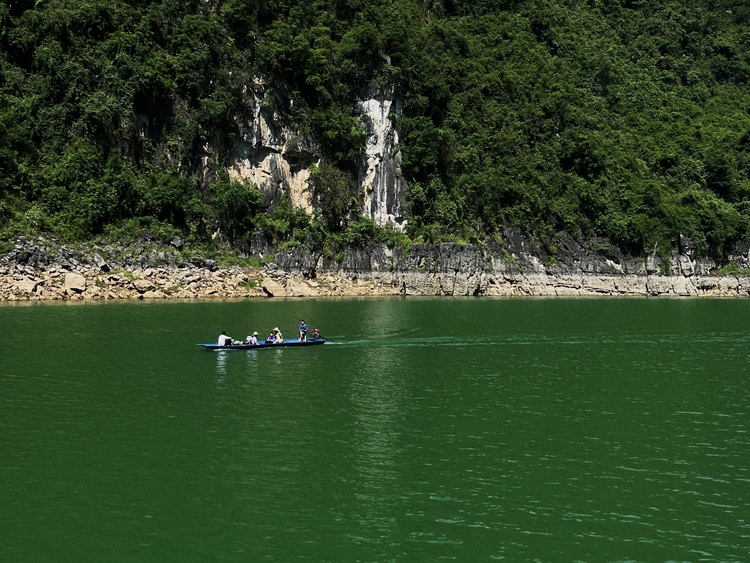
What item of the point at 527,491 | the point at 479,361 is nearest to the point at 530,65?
the point at 479,361

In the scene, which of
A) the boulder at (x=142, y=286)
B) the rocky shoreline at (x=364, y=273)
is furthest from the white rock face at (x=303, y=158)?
the boulder at (x=142, y=286)

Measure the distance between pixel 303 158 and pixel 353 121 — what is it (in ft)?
21.0

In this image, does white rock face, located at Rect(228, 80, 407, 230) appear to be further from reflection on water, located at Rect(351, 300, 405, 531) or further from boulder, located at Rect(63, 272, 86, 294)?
reflection on water, located at Rect(351, 300, 405, 531)

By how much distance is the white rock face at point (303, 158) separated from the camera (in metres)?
72.1

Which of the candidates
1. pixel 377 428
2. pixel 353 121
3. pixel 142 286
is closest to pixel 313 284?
pixel 142 286

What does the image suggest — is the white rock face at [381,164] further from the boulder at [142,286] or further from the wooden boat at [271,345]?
the wooden boat at [271,345]

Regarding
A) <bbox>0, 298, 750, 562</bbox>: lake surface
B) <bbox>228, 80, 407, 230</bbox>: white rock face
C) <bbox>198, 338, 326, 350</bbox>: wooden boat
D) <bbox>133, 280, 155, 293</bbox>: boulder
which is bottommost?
<bbox>0, 298, 750, 562</bbox>: lake surface

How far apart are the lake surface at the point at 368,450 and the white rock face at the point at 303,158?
108 ft

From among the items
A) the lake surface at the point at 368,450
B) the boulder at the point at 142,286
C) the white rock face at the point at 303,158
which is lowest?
the lake surface at the point at 368,450

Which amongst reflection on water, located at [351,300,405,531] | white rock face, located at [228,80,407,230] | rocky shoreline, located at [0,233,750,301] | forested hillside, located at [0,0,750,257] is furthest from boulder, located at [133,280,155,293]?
reflection on water, located at [351,300,405,531]

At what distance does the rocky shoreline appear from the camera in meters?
58.2

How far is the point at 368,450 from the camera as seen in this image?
2111 cm

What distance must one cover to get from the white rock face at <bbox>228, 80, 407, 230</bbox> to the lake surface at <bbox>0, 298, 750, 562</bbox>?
1296 inches

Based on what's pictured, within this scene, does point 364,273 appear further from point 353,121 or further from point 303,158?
point 353,121
